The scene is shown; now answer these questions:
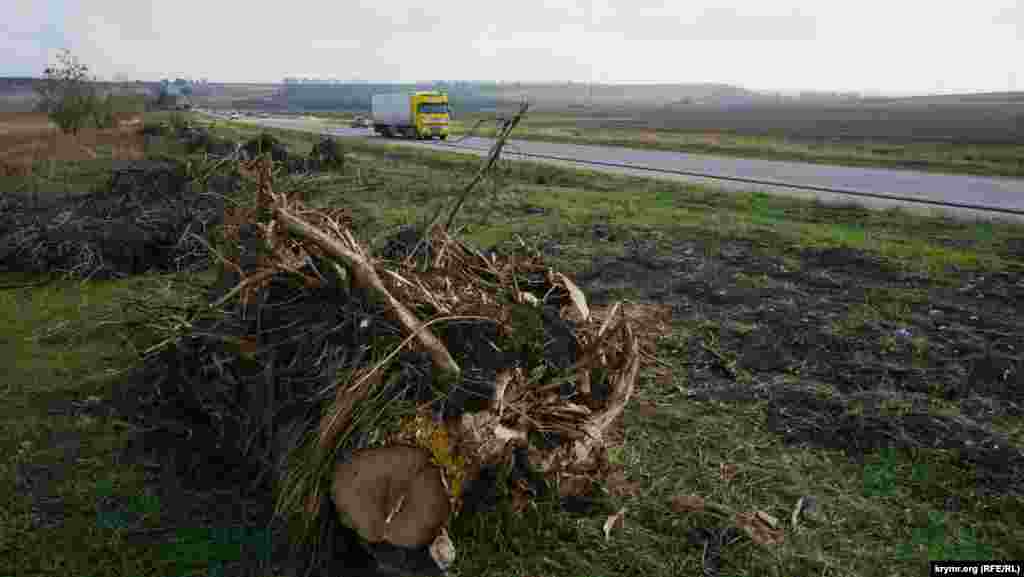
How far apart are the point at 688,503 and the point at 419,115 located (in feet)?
116

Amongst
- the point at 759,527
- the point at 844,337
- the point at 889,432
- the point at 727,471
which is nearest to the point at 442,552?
the point at 759,527

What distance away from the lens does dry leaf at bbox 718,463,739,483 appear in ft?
14.4

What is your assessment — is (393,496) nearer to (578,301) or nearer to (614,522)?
(614,522)

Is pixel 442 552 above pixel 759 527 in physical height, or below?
above

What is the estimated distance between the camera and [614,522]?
155 inches

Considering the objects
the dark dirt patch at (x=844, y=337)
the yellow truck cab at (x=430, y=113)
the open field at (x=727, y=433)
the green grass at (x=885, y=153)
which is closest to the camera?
the open field at (x=727, y=433)

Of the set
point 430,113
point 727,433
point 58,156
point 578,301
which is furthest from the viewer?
point 430,113

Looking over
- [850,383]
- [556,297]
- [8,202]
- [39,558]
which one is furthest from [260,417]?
[8,202]

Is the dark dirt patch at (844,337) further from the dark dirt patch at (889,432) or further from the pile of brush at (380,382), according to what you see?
the pile of brush at (380,382)

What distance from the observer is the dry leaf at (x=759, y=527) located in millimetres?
3783

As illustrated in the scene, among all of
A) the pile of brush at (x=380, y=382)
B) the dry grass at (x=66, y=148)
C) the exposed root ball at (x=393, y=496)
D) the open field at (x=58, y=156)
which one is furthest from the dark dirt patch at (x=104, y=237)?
the dry grass at (x=66, y=148)

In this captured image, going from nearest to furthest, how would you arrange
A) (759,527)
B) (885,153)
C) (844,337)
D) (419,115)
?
(759,527) → (844,337) → (885,153) → (419,115)

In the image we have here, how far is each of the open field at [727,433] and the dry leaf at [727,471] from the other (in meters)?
0.02

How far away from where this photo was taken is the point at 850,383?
223 inches
